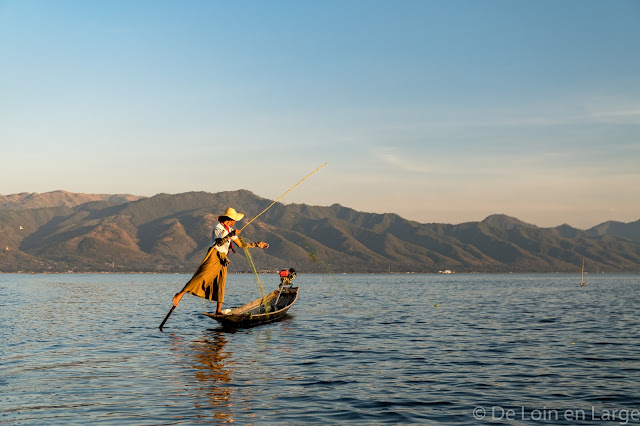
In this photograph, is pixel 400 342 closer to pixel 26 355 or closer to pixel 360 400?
pixel 360 400

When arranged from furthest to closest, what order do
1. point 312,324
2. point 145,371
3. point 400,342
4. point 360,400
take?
point 312,324
point 400,342
point 145,371
point 360,400

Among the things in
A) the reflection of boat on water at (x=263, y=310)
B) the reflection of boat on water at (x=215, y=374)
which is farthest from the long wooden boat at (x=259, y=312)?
the reflection of boat on water at (x=215, y=374)

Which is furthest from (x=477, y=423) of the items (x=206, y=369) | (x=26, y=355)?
(x=26, y=355)

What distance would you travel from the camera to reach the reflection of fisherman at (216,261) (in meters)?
25.7

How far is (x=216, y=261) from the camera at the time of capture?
86.2 feet

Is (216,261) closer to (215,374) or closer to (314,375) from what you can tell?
(215,374)

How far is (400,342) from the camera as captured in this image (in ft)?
82.7

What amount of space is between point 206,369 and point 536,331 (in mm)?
18771

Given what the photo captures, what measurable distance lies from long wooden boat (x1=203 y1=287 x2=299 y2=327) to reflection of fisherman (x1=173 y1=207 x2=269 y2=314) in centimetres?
111

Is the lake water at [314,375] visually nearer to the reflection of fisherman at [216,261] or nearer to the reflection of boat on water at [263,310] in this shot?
the reflection of boat on water at [263,310]

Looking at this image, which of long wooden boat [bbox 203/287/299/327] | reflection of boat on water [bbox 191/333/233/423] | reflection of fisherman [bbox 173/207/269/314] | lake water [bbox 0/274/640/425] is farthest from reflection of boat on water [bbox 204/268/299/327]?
reflection of boat on water [bbox 191/333/233/423]

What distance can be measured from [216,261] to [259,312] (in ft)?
29.3

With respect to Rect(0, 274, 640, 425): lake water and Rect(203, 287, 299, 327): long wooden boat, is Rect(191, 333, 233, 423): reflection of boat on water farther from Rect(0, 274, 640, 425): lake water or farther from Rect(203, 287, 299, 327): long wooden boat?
Rect(203, 287, 299, 327): long wooden boat

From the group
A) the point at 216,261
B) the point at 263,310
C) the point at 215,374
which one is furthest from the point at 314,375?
the point at 263,310
